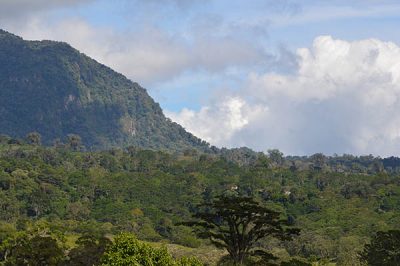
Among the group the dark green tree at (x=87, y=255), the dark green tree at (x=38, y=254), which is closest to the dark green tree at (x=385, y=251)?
the dark green tree at (x=87, y=255)

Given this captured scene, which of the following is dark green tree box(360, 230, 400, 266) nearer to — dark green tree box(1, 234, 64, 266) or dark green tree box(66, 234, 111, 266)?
dark green tree box(66, 234, 111, 266)

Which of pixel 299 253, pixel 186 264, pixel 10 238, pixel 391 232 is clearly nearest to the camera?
pixel 186 264

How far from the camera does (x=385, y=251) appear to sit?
354 ft

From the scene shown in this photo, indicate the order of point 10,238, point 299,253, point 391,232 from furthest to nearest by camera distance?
point 299,253, point 10,238, point 391,232

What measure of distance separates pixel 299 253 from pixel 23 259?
86.4 metres

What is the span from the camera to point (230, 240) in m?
67.3

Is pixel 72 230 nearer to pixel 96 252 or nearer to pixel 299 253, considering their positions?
pixel 299 253

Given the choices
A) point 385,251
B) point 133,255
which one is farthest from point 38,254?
point 385,251

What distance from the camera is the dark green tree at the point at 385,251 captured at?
345 feet

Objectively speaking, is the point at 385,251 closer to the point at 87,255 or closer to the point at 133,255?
the point at 87,255

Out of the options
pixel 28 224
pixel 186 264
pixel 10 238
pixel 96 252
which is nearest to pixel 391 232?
pixel 96 252

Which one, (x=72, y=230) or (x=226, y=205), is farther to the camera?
(x=72, y=230)

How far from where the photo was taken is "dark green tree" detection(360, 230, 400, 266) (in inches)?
4134

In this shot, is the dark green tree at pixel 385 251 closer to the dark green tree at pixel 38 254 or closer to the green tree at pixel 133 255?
the dark green tree at pixel 38 254
